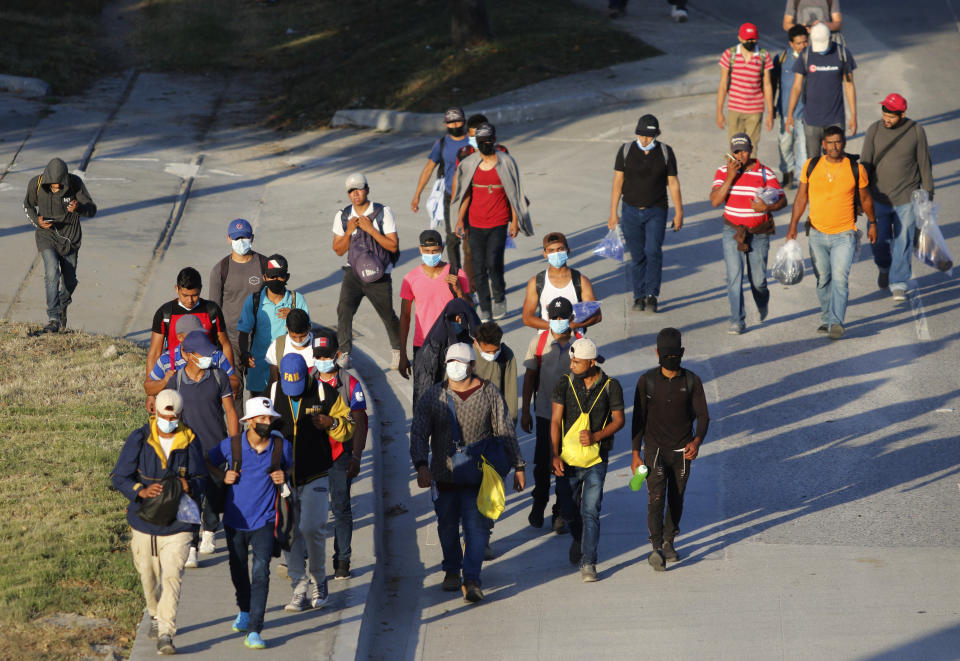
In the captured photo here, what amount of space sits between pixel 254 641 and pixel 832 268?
704 cm

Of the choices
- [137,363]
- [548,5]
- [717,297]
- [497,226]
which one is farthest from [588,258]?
[548,5]

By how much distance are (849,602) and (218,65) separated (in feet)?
74.3

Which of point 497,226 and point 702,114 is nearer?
point 497,226

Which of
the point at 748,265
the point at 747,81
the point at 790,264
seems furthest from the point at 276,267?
the point at 747,81

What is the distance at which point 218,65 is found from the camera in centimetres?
2786

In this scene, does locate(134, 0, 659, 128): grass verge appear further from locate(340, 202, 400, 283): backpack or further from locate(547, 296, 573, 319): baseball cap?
locate(547, 296, 573, 319): baseball cap

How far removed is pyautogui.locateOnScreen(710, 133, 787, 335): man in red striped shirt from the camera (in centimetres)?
1166

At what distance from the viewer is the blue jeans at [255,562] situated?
285 inches

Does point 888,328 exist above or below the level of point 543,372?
below

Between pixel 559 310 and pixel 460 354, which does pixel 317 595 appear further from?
pixel 559 310

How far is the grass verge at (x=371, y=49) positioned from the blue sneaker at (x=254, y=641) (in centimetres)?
1534

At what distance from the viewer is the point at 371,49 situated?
26.3 m

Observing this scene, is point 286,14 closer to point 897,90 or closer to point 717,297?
point 897,90

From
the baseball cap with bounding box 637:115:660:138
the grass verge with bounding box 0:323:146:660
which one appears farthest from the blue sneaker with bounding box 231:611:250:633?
the baseball cap with bounding box 637:115:660:138
